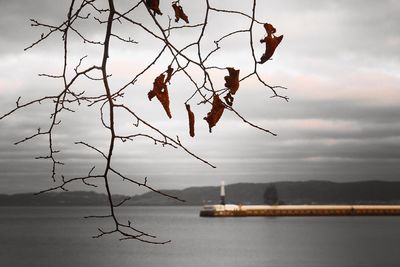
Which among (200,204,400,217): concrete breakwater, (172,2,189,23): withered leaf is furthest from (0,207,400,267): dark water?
(172,2,189,23): withered leaf

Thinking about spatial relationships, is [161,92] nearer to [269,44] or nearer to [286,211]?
[269,44]

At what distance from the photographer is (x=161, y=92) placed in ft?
3.85

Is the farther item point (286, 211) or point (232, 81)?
point (286, 211)

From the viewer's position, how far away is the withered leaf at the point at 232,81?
120 cm

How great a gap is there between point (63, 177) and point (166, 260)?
5712 cm

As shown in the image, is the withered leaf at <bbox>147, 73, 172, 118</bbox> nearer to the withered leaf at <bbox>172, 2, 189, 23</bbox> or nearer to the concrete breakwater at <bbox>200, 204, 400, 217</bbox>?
the withered leaf at <bbox>172, 2, 189, 23</bbox>

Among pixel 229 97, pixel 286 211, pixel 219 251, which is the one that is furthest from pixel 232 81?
pixel 286 211

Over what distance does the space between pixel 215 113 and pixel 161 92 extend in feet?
0.34

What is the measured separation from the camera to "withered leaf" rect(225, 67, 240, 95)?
3.93 feet

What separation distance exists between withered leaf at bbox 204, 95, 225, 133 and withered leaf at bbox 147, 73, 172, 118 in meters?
0.09

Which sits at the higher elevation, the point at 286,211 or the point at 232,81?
the point at 286,211

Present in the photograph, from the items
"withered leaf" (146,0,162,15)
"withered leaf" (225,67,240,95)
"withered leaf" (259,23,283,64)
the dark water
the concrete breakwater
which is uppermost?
the concrete breakwater

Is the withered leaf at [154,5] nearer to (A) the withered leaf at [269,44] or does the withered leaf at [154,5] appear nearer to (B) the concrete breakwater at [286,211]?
(A) the withered leaf at [269,44]

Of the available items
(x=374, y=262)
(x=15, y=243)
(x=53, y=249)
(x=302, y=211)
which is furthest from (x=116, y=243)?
(x=302, y=211)
